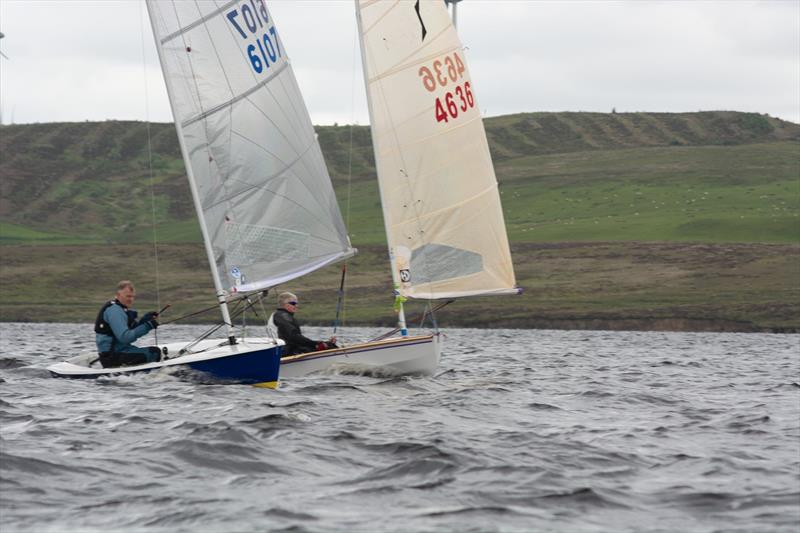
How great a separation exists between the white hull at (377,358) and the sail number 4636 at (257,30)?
562cm

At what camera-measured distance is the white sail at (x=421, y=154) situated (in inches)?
1123

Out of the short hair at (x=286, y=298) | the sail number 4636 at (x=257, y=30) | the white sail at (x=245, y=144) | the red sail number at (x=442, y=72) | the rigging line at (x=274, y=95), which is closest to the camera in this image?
the white sail at (x=245, y=144)

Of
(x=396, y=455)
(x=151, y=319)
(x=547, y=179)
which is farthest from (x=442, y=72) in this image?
(x=547, y=179)

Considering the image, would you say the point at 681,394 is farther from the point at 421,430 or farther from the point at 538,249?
the point at 538,249

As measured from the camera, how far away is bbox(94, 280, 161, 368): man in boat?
22.9 metres

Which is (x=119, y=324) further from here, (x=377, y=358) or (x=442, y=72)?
(x=442, y=72)

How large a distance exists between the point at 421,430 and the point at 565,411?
404 centimetres

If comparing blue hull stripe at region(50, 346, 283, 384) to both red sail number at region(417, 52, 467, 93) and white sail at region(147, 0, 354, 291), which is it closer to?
white sail at region(147, 0, 354, 291)

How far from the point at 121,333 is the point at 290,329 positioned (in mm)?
3815

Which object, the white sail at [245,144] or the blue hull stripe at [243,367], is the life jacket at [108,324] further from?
the white sail at [245,144]

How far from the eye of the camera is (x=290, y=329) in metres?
25.6

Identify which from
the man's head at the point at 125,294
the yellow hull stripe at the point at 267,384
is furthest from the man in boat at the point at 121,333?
the yellow hull stripe at the point at 267,384

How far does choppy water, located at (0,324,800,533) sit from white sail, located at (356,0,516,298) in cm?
298

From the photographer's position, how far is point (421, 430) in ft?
58.1
